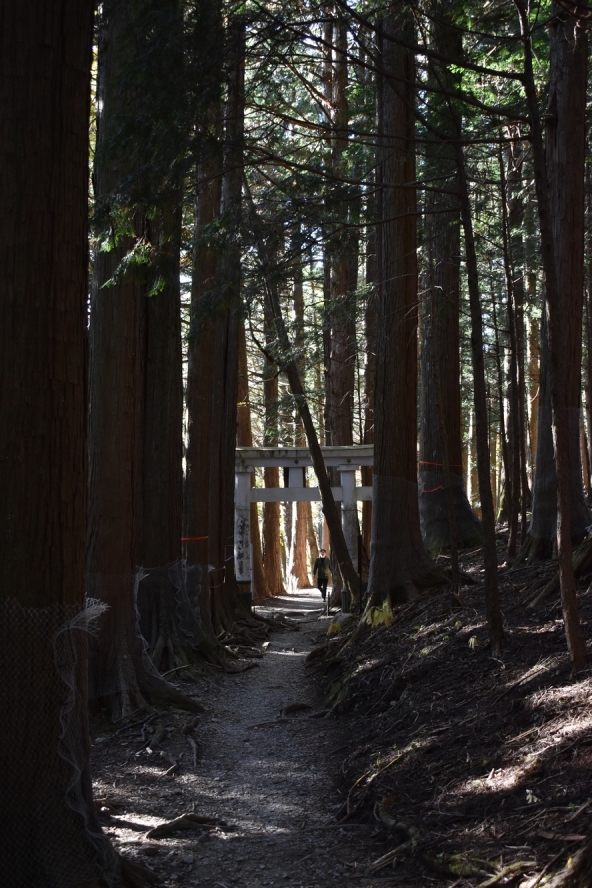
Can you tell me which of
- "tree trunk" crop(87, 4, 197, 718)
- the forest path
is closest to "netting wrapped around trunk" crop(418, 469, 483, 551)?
the forest path

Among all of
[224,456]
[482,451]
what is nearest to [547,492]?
[482,451]

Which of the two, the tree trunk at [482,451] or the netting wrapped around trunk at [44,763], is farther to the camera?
the tree trunk at [482,451]

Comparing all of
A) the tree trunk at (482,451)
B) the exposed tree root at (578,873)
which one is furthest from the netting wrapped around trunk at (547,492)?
the exposed tree root at (578,873)

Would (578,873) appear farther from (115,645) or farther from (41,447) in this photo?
(115,645)

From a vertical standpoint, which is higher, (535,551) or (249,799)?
(535,551)

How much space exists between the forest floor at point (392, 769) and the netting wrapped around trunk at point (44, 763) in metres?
0.74

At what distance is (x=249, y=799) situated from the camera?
6555 millimetres

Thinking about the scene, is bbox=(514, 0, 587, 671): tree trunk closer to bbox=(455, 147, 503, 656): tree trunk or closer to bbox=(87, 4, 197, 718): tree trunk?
bbox=(455, 147, 503, 656): tree trunk

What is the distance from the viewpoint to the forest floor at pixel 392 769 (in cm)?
451

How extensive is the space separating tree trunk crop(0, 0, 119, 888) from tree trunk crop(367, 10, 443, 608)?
23.0 ft

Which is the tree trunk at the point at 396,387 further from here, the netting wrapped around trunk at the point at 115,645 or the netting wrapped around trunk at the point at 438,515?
the netting wrapped around trunk at the point at 438,515

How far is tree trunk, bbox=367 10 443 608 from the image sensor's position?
11.1 meters

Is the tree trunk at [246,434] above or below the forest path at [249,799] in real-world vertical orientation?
above

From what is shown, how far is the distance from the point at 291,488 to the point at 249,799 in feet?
41.9
